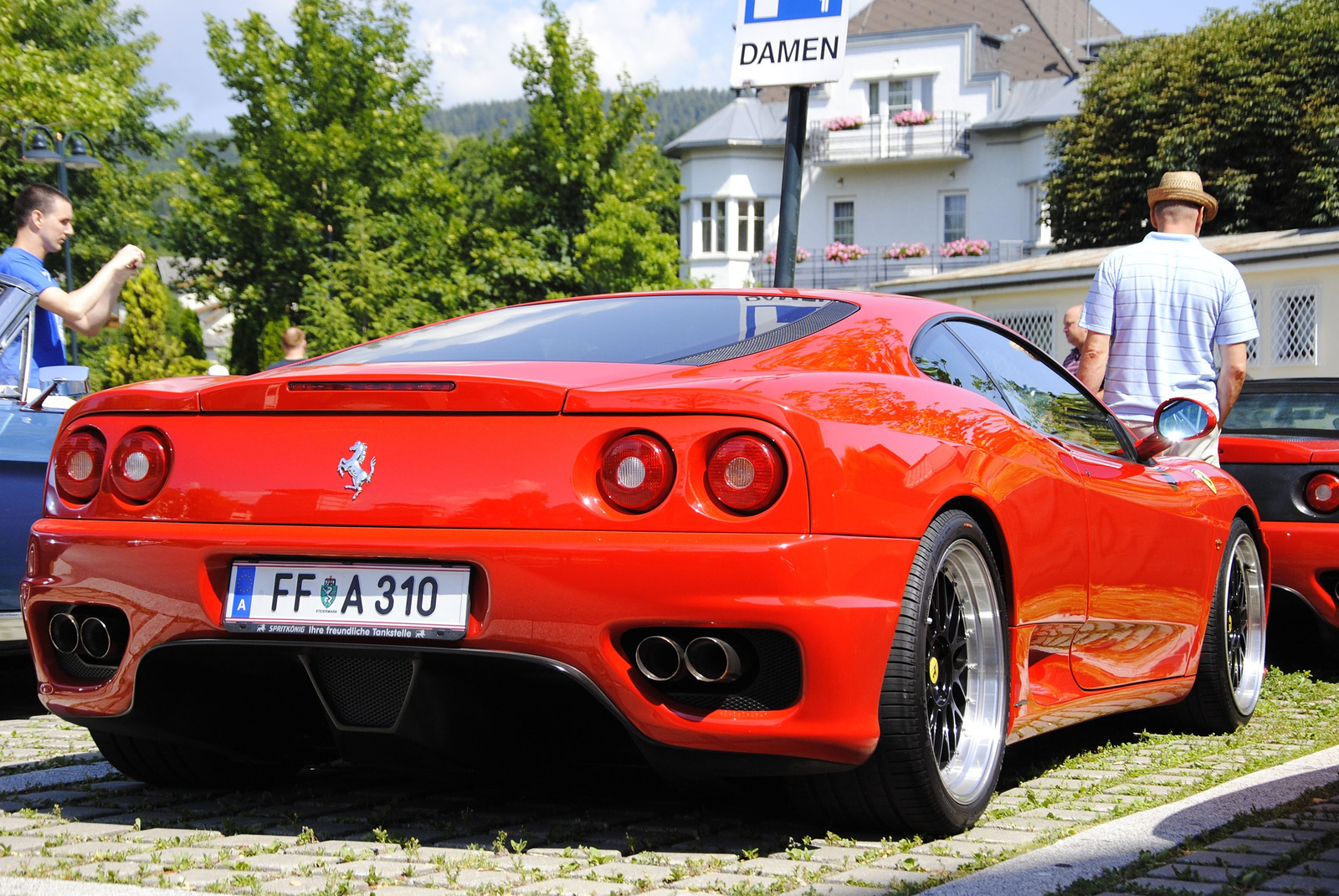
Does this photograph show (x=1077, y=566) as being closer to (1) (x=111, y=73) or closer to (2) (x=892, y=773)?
(2) (x=892, y=773)

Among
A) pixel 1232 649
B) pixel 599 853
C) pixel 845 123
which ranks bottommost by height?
pixel 1232 649

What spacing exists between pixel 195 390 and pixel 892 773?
1783 millimetres

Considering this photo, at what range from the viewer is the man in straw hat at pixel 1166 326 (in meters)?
6.43

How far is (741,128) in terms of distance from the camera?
181ft

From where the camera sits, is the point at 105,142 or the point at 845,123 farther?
the point at 845,123

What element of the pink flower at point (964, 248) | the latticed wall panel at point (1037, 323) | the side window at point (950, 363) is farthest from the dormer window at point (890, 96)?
the side window at point (950, 363)

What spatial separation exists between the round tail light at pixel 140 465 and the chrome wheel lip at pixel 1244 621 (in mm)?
3505

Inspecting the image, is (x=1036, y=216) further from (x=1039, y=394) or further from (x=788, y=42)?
(x=1039, y=394)

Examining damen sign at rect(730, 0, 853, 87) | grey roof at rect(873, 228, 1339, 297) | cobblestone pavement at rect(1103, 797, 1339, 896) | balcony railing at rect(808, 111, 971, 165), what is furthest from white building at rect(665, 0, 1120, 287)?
cobblestone pavement at rect(1103, 797, 1339, 896)

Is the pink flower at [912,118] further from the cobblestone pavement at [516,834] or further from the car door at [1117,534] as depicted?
the cobblestone pavement at [516,834]

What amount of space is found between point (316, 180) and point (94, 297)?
128ft

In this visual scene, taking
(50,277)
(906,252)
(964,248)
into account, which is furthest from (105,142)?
(50,277)

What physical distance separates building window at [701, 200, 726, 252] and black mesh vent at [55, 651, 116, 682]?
5249cm

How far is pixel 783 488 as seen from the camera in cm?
304
